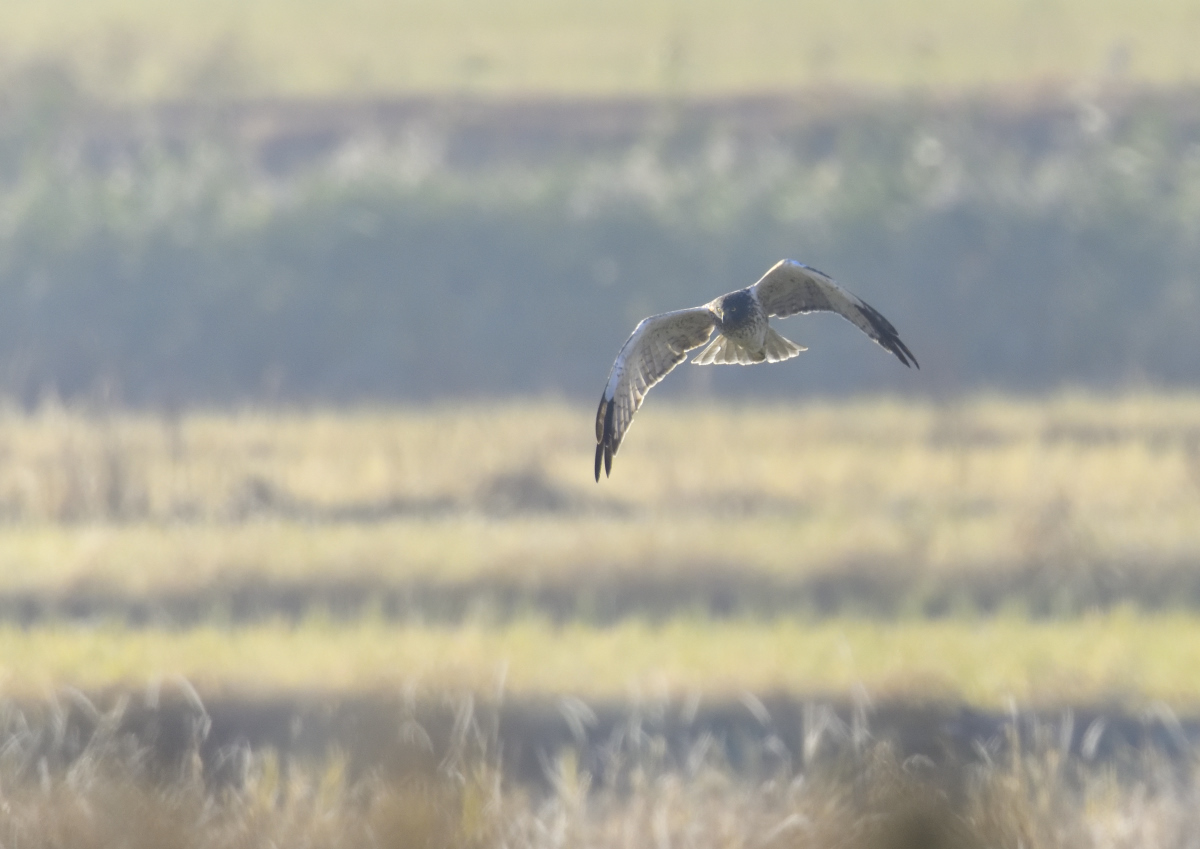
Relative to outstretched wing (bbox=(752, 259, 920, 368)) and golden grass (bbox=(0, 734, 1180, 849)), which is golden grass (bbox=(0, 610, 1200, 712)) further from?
outstretched wing (bbox=(752, 259, 920, 368))

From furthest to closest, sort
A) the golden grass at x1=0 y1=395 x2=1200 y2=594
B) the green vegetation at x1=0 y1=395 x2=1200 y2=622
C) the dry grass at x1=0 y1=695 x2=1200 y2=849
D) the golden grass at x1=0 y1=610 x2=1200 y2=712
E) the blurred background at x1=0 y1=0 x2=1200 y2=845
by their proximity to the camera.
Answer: the golden grass at x1=0 y1=395 x2=1200 y2=594 < the green vegetation at x1=0 y1=395 x2=1200 y2=622 < the golden grass at x1=0 y1=610 x2=1200 y2=712 < the blurred background at x1=0 y1=0 x2=1200 y2=845 < the dry grass at x1=0 y1=695 x2=1200 y2=849

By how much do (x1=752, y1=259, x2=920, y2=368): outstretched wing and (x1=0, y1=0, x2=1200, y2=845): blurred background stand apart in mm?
2198

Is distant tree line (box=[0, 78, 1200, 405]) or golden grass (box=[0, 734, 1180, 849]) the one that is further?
distant tree line (box=[0, 78, 1200, 405])

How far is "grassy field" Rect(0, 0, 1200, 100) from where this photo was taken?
4034 cm

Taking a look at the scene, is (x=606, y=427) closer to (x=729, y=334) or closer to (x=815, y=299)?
(x=729, y=334)

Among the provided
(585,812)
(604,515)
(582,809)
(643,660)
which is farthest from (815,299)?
(604,515)

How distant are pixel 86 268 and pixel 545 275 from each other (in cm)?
586

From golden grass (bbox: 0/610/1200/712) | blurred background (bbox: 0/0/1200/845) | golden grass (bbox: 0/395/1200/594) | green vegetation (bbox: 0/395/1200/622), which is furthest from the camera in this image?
golden grass (bbox: 0/395/1200/594)

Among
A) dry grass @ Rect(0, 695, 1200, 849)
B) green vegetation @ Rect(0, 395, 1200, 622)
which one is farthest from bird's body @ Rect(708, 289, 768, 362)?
green vegetation @ Rect(0, 395, 1200, 622)

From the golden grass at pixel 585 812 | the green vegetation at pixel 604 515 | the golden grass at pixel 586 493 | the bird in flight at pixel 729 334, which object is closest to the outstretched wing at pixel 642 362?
the bird in flight at pixel 729 334

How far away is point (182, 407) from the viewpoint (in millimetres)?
25578

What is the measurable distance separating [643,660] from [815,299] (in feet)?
15.9

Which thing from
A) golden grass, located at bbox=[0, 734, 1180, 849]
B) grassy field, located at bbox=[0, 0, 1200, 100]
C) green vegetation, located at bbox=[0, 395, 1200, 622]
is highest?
grassy field, located at bbox=[0, 0, 1200, 100]

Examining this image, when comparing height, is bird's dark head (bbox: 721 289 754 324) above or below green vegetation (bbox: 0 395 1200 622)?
above
